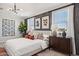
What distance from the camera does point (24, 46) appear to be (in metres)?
1.58

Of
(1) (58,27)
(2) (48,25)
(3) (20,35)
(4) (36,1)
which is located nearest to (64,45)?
(1) (58,27)

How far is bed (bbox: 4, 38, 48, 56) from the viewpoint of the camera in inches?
60.7

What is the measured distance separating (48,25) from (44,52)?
50 centimetres

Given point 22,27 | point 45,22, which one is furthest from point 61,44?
point 22,27

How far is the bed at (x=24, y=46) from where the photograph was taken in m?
1.54

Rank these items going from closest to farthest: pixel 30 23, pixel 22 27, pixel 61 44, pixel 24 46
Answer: pixel 24 46 → pixel 22 27 → pixel 30 23 → pixel 61 44

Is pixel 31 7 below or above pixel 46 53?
above

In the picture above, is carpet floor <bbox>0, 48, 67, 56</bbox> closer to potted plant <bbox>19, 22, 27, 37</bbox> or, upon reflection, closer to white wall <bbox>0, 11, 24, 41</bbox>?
white wall <bbox>0, 11, 24, 41</bbox>

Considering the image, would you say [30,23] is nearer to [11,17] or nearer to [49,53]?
[11,17]

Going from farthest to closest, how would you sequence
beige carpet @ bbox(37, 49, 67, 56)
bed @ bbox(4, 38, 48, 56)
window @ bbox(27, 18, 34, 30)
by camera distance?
window @ bbox(27, 18, 34, 30) < beige carpet @ bbox(37, 49, 67, 56) < bed @ bbox(4, 38, 48, 56)

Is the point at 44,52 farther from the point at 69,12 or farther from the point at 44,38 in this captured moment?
the point at 69,12

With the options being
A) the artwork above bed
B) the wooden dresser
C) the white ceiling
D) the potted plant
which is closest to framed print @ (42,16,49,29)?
the white ceiling

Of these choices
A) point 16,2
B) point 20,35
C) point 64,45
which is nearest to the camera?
point 16,2

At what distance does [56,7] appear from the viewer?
5.42ft
